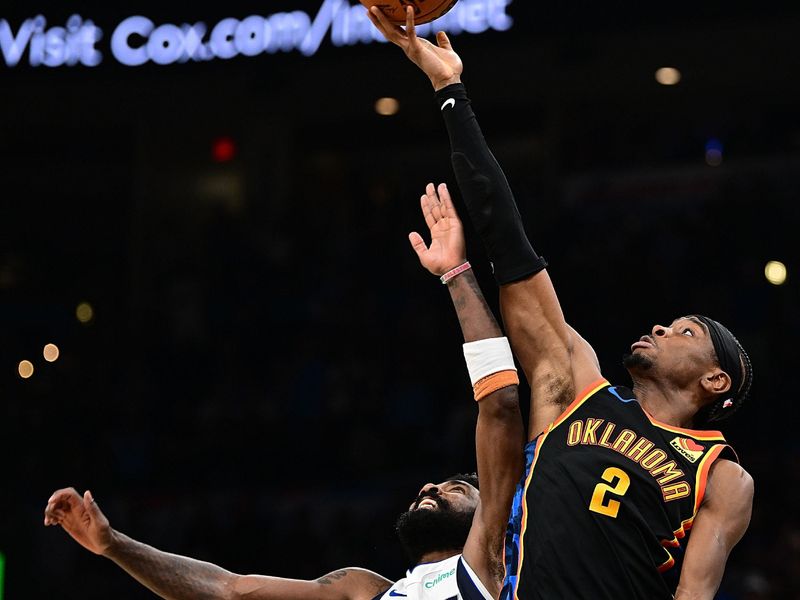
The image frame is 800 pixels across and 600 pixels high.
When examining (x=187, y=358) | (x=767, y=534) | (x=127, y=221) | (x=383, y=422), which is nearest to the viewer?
(x=767, y=534)

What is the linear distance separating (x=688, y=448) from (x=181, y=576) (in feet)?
6.60

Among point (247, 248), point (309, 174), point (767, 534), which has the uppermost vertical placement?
point (309, 174)

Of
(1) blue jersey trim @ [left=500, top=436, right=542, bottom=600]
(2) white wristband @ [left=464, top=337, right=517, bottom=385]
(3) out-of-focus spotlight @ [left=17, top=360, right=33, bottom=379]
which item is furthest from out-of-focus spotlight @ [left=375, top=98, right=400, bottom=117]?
(1) blue jersey trim @ [left=500, top=436, right=542, bottom=600]

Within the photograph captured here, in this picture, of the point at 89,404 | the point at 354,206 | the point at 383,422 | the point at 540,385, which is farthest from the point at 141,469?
the point at 540,385

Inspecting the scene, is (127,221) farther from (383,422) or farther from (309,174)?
(383,422)

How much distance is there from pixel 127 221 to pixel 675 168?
21.6 ft

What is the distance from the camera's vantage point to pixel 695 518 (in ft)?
11.1

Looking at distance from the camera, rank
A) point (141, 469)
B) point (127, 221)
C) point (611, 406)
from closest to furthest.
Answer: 1. point (611, 406)
2. point (141, 469)
3. point (127, 221)

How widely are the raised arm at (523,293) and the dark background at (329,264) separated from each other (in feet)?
16.8

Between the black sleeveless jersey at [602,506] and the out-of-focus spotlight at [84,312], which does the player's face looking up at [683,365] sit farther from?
the out-of-focus spotlight at [84,312]

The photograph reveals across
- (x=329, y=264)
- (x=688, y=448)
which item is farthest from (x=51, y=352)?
(x=688, y=448)

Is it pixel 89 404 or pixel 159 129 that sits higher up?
pixel 159 129

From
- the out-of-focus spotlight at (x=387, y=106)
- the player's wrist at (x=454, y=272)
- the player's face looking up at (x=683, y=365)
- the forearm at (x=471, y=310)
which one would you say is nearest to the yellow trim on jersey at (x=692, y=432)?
the player's face looking up at (x=683, y=365)

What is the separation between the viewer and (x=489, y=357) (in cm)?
342
